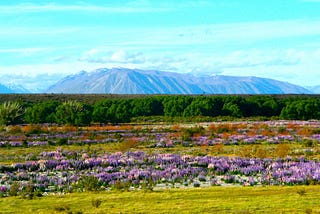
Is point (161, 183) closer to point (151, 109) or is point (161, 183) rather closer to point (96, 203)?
point (96, 203)

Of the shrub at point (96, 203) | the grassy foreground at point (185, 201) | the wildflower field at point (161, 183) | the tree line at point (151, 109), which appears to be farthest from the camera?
the tree line at point (151, 109)

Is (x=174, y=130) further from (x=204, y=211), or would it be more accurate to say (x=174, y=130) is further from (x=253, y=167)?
(x=204, y=211)

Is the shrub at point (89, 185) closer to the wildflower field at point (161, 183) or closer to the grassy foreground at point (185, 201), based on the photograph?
the wildflower field at point (161, 183)

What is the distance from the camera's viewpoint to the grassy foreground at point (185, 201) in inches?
675

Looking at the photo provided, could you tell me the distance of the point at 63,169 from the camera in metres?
29.5

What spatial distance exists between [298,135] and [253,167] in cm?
2608

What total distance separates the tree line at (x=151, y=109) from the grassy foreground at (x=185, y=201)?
5454cm

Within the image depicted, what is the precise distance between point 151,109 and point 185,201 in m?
93.5

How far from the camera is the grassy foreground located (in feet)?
56.3

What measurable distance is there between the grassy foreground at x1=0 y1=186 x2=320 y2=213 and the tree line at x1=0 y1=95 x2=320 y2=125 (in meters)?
54.5

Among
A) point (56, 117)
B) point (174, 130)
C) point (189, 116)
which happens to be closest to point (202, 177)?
point (174, 130)

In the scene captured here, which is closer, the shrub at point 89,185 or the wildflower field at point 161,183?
the wildflower field at point 161,183

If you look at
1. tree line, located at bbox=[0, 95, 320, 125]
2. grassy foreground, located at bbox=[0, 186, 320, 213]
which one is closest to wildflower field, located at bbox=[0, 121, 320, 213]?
grassy foreground, located at bbox=[0, 186, 320, 213]

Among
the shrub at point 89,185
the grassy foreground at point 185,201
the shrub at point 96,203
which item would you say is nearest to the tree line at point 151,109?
the shrub at point 89,185
